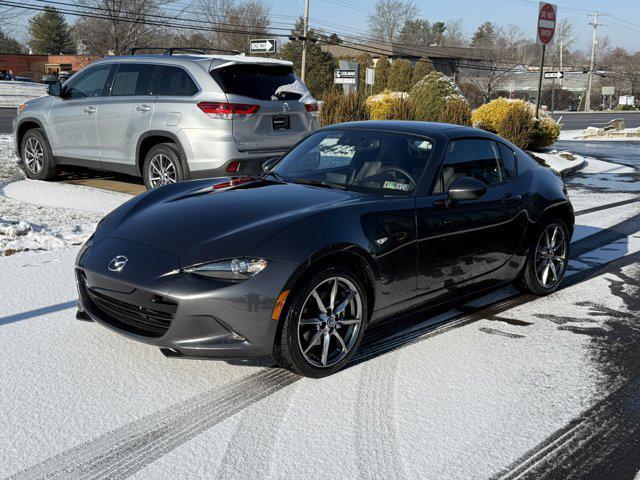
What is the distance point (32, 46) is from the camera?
289 ft

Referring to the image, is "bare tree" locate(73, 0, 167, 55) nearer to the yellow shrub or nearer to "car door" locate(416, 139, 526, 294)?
the yellow shrub

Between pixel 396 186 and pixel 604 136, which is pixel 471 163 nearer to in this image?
pixel 396 186

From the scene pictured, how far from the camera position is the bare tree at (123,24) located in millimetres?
39125

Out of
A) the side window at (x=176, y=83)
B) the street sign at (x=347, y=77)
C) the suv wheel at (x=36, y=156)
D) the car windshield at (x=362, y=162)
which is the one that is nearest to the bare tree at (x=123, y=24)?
the street sign at (x=347, y=77)

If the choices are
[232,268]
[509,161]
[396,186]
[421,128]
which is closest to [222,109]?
[421,128]

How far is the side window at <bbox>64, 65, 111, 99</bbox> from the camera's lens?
9352mm

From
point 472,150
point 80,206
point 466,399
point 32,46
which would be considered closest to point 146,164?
point 80,206

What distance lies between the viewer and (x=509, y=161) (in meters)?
5.53

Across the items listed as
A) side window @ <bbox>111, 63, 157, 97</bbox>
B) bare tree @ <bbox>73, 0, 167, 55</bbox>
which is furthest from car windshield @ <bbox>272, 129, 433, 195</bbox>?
bare tree @ <bbox>73, 0, 167, 55</bbox>

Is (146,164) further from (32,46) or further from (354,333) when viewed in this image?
(32,46)

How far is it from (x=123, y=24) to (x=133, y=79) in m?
33.7

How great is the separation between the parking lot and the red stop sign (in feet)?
40.6

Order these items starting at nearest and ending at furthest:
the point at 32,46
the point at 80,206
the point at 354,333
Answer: the point at 354,333 → the point at 80,206 → the point at 32,46

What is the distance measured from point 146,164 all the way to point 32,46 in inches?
3557
